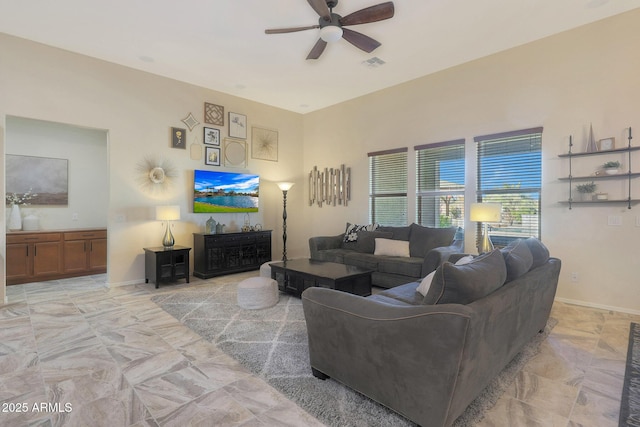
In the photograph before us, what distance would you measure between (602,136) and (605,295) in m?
1.86

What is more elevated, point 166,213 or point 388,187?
point 388,187

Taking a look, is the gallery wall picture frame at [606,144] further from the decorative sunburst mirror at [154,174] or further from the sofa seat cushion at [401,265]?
the decorative sunburst mirror at [154,174]

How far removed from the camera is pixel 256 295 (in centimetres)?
373

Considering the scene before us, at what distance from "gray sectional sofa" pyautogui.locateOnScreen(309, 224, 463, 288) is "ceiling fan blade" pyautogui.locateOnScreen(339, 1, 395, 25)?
8.91 ft

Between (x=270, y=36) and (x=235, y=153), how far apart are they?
2.62 meters

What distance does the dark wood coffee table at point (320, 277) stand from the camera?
3.65 metres

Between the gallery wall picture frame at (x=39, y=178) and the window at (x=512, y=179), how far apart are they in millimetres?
6870

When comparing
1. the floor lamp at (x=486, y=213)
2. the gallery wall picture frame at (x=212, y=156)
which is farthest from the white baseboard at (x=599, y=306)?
the gallery wall picture frame at (x=212, y=156)

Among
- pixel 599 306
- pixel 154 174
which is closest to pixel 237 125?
pixel 154 174

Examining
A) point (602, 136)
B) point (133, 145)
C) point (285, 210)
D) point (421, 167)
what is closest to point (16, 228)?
point (133, 145)

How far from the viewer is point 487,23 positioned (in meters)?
3.73

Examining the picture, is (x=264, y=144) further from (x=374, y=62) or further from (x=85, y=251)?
(x=85, y=251)

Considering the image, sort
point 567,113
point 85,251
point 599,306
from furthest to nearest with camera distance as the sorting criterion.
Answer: point 85,251, point 567,113, point 599,306

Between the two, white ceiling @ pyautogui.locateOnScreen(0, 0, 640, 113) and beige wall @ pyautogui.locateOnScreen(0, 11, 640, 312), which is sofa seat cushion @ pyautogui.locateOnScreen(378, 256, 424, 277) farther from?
white ceiling @ pyautogui.locateOnScreen(0, 0, 640, 113)
